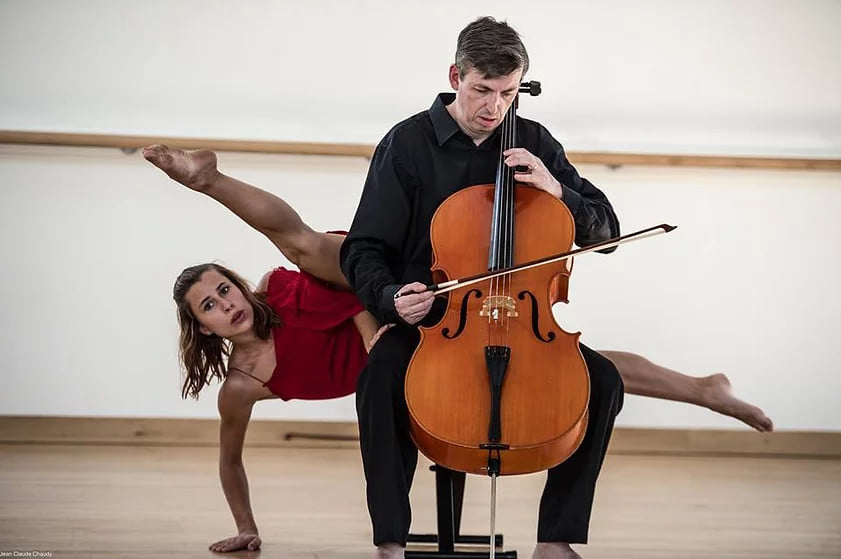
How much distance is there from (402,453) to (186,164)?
3.01 feet

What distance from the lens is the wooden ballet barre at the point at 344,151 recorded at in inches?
156

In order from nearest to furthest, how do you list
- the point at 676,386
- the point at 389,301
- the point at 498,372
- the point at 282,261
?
1. the point at 498,372
2. the point at 389,301
3. the point at 676,386
4. the point at 282,261

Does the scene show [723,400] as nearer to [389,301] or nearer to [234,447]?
[389,301]

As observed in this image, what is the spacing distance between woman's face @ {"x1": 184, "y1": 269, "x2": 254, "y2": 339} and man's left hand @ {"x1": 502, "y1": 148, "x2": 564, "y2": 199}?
0.86 m

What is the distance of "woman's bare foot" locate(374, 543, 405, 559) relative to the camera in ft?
6.46

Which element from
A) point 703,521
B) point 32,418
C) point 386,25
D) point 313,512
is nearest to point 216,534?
point 313,512

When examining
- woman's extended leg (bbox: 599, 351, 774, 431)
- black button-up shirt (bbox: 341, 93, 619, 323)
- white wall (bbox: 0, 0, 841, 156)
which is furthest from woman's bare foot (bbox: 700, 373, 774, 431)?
white wall (bbox: 0, 0, 841, 156)

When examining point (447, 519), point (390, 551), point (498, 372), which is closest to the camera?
point (498, 372)

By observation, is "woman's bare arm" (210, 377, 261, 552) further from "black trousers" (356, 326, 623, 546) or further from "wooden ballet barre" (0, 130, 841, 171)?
"wooden ballet barre" (0, 130, 841, 171)

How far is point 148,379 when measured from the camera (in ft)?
13.4

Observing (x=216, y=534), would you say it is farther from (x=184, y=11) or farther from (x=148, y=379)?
(x=184, y=11)

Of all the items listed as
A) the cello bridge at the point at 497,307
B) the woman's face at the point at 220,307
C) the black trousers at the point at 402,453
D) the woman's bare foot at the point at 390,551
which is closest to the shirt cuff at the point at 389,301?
the black trousers at the point at 402,453

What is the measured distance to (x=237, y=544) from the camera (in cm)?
256

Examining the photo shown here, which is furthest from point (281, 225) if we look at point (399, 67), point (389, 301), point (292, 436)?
point (292, 436)
